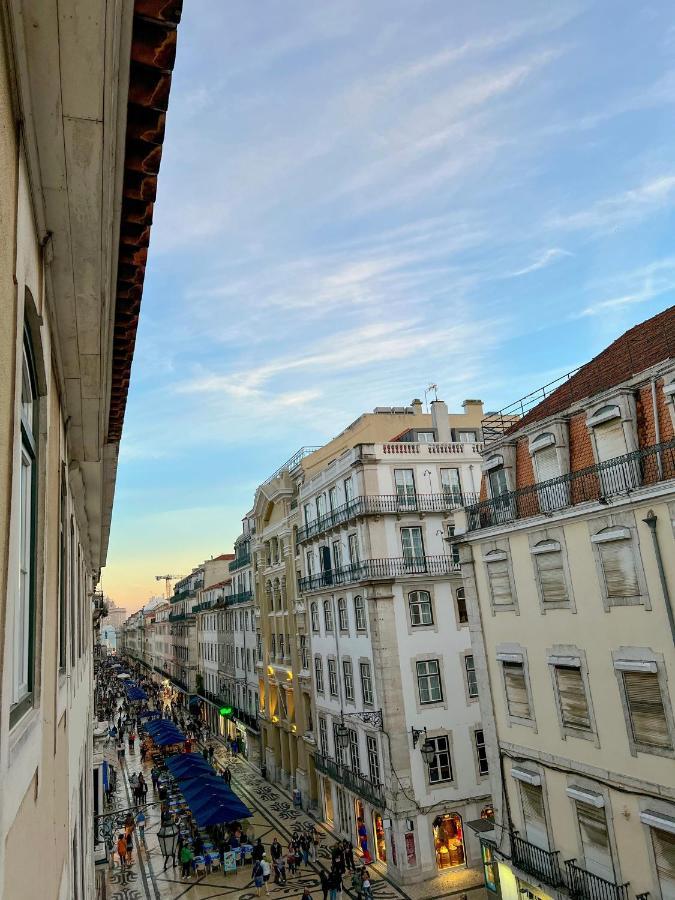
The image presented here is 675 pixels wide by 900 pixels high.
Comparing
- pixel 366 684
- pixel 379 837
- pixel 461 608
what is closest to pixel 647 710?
pixel 461 608

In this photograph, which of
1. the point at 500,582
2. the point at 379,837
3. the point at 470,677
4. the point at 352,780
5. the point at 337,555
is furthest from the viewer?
the point at 337,555

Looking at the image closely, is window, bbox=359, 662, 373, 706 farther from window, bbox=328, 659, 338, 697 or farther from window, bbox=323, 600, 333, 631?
window, bbox=323, 600, 333, 631

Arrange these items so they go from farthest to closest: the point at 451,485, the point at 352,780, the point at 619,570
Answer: the point at 451,485
the point at 352,780
the point at 619,570

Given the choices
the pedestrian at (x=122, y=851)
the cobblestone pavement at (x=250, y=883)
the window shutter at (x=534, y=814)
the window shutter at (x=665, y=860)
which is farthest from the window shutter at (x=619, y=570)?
the pedestrian at (x=122, y=851)

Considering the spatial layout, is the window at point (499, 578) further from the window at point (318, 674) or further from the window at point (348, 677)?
the window at point (318, 674)

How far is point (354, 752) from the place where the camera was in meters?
28.9

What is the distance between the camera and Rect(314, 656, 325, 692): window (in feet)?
108

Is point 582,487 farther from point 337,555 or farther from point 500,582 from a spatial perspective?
point 337,555

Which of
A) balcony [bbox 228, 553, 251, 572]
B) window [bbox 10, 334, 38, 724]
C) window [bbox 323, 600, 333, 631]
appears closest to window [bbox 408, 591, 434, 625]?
window [bbox 323, 600, 333, 631]

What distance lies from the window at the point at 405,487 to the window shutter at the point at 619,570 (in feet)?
46.2

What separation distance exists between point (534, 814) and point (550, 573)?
655 cm

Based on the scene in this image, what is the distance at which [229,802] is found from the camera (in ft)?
88.6

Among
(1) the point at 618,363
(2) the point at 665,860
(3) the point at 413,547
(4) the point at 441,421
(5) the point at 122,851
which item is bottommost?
(5) the point at 122,851

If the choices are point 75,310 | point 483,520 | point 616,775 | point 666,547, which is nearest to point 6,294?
point 75,310
